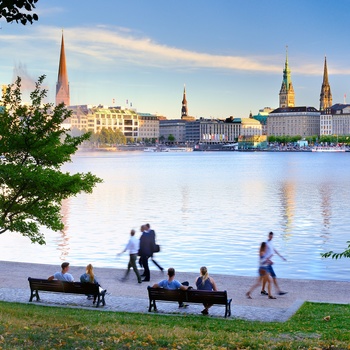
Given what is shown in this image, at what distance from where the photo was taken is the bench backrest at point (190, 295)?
1178 centimetres

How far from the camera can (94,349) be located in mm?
8758

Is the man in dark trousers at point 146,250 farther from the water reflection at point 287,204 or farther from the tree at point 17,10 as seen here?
the water reflection at point 287,204

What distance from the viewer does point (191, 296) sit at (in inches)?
475

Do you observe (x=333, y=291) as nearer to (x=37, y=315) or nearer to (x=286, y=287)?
(x=286, y=287)

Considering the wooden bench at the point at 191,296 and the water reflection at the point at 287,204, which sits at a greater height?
the wooden bench at the point at 191,296

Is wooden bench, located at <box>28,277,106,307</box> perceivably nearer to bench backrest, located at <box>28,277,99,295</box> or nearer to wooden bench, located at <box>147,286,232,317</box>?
bench backrest, located at <box>28,277,99,295</box>

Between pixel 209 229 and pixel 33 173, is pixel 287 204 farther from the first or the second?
pixel 33 173

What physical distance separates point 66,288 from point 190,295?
8.11 feet

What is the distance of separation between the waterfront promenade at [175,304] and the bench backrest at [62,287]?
0.28 meters

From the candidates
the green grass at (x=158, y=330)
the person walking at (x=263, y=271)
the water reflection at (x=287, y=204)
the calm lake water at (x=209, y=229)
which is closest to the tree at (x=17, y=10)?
the green grass at (x=158, y=330)

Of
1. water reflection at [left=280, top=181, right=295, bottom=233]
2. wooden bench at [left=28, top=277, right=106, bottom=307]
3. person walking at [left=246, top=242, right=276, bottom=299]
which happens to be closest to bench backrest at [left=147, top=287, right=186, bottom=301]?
wooden bench at [left=28, top=277, right=106, bottom=307]

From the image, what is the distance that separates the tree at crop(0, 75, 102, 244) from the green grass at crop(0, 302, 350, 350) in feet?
12.4

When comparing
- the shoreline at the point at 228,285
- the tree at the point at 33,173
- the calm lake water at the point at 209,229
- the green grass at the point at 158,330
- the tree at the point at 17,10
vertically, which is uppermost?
the tree at the point at 17,10

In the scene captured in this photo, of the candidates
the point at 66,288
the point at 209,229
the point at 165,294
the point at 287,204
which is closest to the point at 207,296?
the point at 165,294
